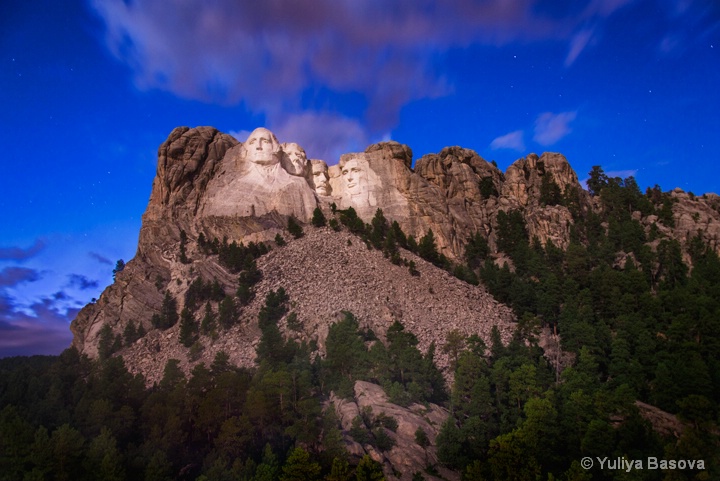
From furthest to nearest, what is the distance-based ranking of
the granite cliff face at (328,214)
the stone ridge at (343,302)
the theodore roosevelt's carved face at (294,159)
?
1. the theodore roosevelt's carved face at (294,159)
2. the granite cliff face at (328,214)
3. the stone ridge at (343,302)

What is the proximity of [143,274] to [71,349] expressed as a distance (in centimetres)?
1324

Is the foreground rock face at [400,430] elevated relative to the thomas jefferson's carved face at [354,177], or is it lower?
lower

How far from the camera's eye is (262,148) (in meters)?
96.8

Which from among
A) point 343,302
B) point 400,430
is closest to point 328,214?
point 343,302

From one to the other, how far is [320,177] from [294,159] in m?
6.19

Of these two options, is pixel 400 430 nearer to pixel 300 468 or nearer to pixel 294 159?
pixel 300 468

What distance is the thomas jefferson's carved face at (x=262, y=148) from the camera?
9631cm

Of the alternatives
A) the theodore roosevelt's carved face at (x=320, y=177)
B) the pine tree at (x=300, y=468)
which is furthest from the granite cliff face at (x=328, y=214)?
the pine tree at (x=300, y=468)

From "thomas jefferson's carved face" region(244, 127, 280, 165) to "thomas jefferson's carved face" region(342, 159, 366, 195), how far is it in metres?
12.8

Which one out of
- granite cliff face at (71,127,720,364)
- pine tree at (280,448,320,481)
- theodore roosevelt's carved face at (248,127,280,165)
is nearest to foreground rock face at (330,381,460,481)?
pine tree at (280,448,320,481)

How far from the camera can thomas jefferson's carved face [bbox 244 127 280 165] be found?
316 feet

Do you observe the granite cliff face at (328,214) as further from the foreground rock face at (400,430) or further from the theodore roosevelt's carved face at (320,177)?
the foreground rock face at (400,430)

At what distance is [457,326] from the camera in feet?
222

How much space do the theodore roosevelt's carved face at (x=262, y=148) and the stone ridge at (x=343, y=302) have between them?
18.1 m
